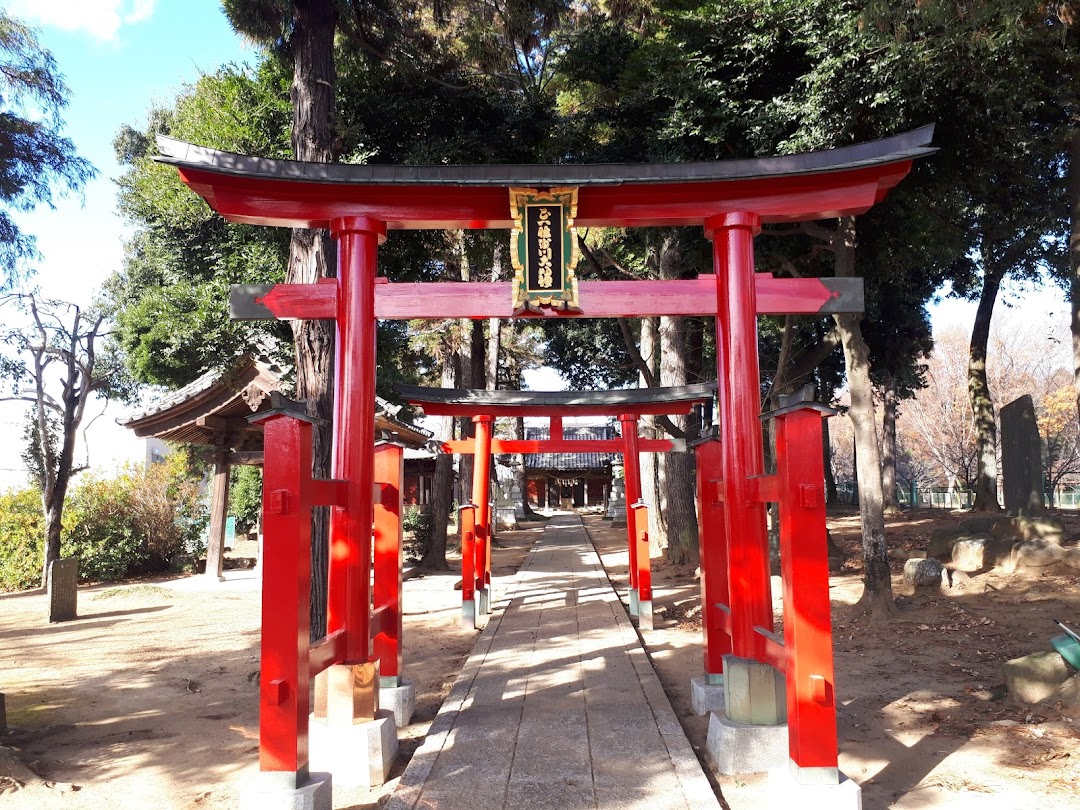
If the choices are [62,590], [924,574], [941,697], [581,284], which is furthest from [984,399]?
[62,590]

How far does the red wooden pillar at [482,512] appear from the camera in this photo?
10.7 m

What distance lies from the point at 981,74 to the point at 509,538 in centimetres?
2047

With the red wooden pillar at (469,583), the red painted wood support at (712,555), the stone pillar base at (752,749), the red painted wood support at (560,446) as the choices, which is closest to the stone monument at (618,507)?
the red painted wood support at (560,446)

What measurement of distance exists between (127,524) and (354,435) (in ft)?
48.1

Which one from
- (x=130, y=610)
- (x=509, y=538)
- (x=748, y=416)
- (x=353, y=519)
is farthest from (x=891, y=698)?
(x=509, y=538)

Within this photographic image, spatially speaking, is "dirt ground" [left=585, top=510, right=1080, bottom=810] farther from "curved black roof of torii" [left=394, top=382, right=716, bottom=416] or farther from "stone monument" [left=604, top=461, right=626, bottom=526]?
"stone monument" [left=604, top=461, right=626, bottom=526]

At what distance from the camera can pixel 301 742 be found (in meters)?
3.80

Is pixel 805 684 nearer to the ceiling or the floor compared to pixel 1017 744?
nearer to the ceiling

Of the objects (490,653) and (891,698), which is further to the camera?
(490,653)

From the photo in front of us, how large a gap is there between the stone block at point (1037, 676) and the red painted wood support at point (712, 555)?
245cm

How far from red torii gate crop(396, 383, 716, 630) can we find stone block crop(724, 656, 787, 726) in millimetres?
4850

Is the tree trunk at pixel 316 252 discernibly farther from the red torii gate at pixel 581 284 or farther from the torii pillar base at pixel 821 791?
the torii pillar base at pixel 821 791

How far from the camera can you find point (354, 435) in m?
4.98

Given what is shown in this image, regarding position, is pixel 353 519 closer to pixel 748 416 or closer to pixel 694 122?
pixel 748 416
